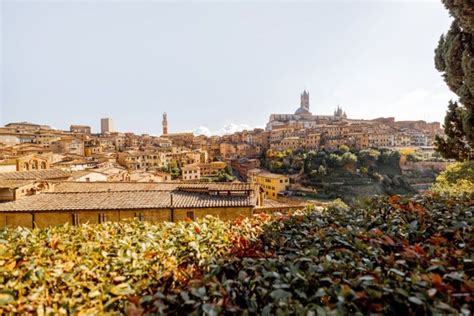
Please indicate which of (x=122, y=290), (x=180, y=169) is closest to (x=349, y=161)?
(x=180, y=169)

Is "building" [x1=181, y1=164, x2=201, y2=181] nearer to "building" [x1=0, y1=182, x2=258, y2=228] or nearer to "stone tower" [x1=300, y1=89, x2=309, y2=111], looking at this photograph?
"building" [x1=0, y1=182, x2=258, y2=228]

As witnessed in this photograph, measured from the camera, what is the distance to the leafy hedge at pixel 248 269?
178cm

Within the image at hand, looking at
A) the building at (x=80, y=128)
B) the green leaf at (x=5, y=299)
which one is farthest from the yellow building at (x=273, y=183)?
the building at (x=80, y=128)

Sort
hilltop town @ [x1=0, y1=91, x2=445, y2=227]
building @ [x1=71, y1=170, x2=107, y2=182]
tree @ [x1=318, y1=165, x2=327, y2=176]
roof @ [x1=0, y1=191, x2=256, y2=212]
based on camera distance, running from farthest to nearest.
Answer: tree @ [x1=318, y1=165, x2=327, y2=176] → building @ [x1=71, y1=170, x2=107, y2=182] → hilltop town @ [x1=0, y1=91, x2=445, y2=227] → roof @ [x1=0, y1=191, x2=256, y2=212]

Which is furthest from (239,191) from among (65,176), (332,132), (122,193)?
(332,132)

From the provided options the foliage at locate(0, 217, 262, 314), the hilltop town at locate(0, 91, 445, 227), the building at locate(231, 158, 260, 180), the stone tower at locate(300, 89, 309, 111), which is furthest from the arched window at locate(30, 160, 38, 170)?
the stone tower at locate(300, 89, 309, 111)

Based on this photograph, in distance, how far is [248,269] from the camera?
2.31m

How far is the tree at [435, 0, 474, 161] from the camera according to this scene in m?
6.38

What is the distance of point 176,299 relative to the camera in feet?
6.27

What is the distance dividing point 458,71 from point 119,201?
12762mm

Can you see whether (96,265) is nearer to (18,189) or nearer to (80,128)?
(18,189)

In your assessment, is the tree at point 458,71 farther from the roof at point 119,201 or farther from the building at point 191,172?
the building at point 191,172

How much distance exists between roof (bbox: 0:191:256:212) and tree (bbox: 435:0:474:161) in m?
7.52

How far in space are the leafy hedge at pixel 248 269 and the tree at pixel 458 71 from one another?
519 centimetres
